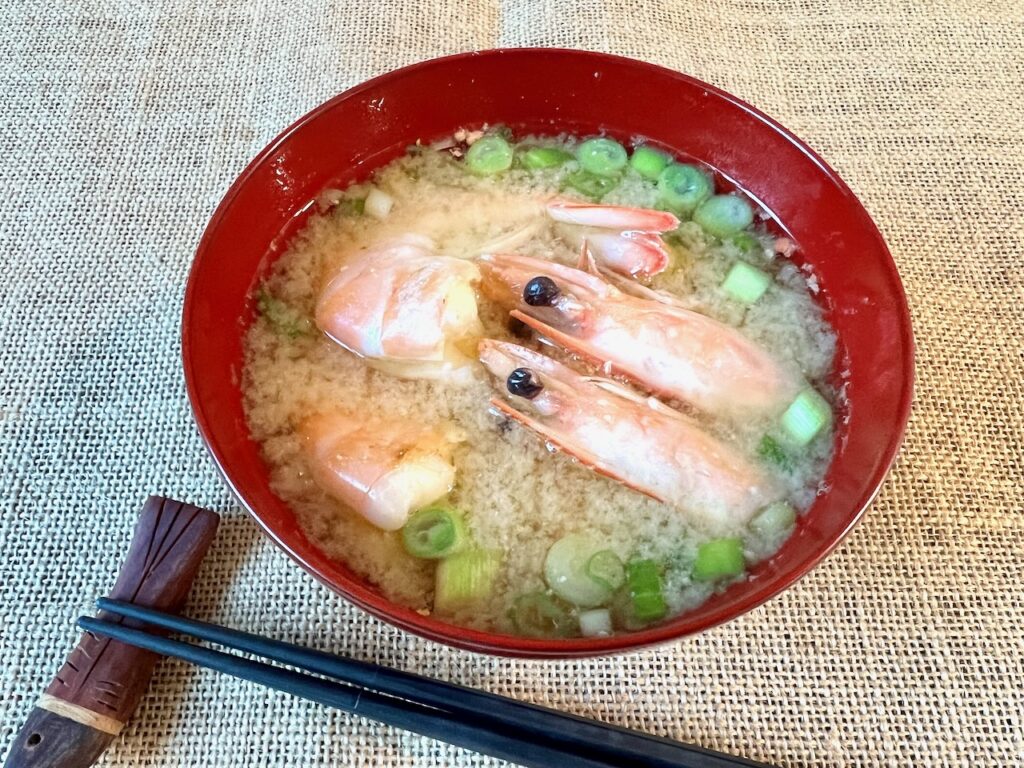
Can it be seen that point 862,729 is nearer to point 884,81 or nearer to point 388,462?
point 388,462

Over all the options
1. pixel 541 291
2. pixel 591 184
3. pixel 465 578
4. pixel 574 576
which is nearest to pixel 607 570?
pixel 574 576

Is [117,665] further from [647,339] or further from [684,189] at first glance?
[684,189]

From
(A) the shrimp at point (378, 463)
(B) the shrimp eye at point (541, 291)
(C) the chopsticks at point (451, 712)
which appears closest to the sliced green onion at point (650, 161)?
(B) the shrimp eye at point (541, 291)

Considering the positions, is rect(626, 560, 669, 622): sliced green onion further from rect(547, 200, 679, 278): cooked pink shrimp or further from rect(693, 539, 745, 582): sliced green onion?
rect(547, 200, 679, 278): cooked pink shrimp

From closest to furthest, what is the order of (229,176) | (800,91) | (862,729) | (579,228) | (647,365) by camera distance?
(862,729), (647,365), (579,228), (229,176), (800,91)

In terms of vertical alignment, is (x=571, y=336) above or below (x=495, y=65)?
below

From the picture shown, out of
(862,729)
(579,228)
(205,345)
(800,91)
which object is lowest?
(862,729)

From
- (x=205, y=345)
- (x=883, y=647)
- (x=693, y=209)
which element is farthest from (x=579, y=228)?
(x=883, y=647)
